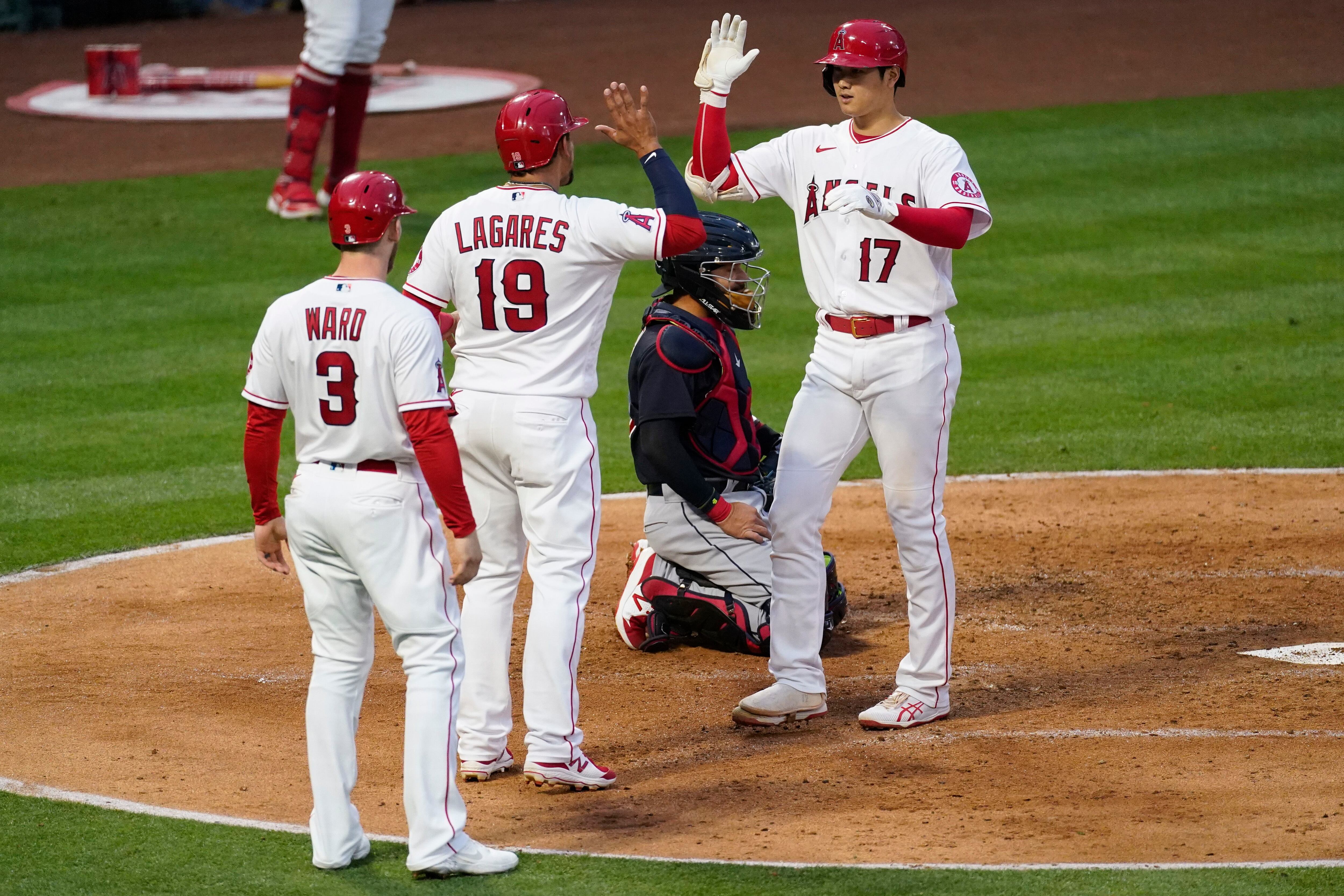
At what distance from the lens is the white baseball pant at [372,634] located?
424cm

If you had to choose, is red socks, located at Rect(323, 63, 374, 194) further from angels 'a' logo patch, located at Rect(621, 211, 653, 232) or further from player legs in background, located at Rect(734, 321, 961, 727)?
angels 'a' logo patch, located at Rect(621, 211, 653, 232)

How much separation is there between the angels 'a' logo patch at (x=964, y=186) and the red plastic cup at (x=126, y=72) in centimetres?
1446

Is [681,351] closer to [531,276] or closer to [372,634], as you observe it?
[531,276]

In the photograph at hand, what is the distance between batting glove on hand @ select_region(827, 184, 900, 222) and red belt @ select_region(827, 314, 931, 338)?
0.45 metres

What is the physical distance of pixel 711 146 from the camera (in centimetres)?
559

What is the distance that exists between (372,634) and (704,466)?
6.71ft

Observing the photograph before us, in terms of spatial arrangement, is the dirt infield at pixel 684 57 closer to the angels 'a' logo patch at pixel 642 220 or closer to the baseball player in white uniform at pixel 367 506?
the angels 'a' logo patch at pixel 642 220

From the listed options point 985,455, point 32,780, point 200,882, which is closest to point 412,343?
point 200,882

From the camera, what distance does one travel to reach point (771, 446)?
6.80 metres

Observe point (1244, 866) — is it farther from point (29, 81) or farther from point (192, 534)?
point (29, 81)

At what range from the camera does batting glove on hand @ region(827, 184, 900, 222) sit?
4.97m

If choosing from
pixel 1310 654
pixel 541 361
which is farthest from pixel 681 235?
pixel 1310 654

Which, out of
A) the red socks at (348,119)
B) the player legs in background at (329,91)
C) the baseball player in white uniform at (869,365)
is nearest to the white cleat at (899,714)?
the baseball player in white uniform at (869,365)

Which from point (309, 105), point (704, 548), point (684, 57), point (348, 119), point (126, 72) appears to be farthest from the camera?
point (684, 57)
